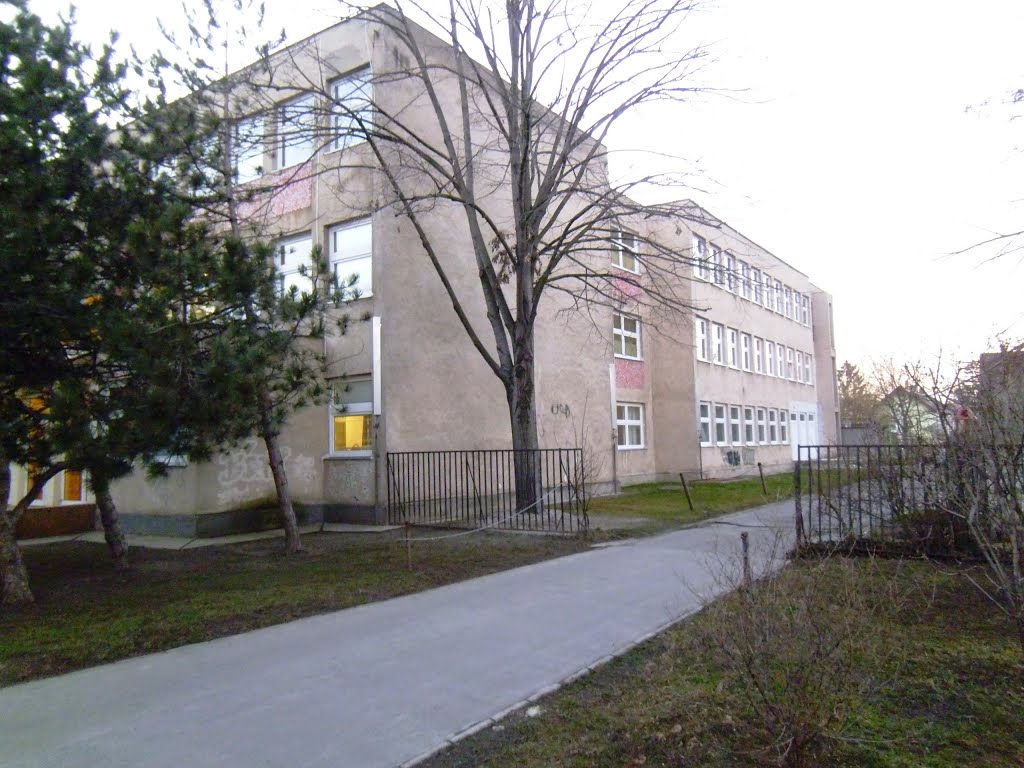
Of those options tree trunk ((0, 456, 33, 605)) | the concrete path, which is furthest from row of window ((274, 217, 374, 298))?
the concrete path

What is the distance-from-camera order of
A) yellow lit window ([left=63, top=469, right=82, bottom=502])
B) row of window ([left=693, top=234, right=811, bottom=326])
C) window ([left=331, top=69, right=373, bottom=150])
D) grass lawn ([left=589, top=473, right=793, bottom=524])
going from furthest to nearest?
yellow lit window ([left=63, top=469, right=82, bottom=502]) → grass lawn ([left=589, top=473, right=793, bottom=524]) → window ([left=331, top=69, right=373, bottom=150]) → row of window ([left=693, top=234, right=811, bottom=326])

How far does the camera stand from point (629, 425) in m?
25.5

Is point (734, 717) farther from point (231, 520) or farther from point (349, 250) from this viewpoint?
point (349, 250)

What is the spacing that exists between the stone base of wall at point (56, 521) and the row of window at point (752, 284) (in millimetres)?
13110

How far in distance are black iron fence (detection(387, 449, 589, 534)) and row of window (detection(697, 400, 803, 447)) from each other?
12.5 metres

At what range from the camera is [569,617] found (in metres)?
7.75

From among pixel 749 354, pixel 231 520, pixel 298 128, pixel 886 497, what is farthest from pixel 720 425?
pixel 886 497

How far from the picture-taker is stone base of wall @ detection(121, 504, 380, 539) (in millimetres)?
14438

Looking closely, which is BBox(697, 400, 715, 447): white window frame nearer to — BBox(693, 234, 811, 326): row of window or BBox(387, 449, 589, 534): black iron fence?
BBox(693, 234, 811, 326): row of window

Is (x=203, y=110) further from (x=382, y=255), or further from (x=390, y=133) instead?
(x=382, y=255)

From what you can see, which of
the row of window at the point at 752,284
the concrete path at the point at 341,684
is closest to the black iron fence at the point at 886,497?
the concrete path at the point at 341,684

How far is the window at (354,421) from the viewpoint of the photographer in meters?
16.1

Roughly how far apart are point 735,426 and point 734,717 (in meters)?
28.4

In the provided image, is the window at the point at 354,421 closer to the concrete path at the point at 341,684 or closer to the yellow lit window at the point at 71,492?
the yellow lit window at the point at 71,492
